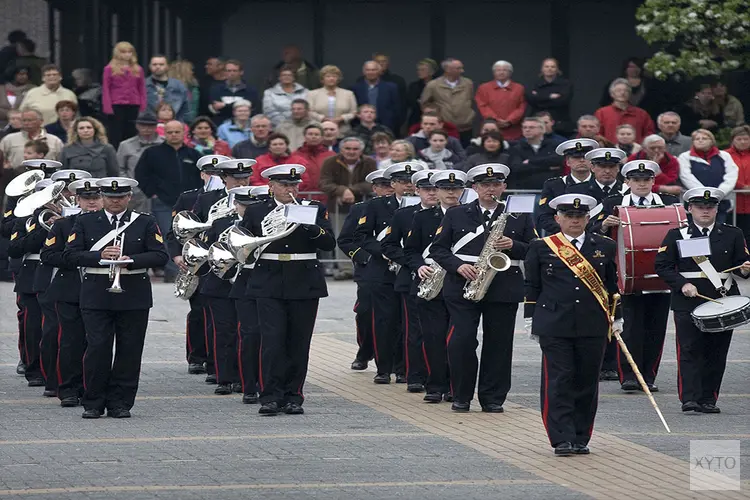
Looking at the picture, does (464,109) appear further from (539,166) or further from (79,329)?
(79,329)

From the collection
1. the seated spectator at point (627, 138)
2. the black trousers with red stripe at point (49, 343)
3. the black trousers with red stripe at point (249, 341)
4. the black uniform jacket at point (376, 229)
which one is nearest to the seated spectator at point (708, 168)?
the seated spectator at point (627, 138)

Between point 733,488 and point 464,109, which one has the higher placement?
A: point 464,109

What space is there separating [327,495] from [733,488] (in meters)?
2.42

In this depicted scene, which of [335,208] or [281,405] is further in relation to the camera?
[335,208]

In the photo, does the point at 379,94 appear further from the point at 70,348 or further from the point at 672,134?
the point at 70,348

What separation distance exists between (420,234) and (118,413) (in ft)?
10.0

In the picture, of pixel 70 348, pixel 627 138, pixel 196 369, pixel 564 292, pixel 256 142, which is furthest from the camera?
pixel 256 142

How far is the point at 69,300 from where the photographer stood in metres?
14.8

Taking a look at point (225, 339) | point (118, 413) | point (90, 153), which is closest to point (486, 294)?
point (225, 339)

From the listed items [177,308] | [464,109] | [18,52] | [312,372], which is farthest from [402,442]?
[18,52]

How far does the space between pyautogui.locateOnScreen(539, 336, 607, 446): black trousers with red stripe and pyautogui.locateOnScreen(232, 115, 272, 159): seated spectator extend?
1036 centimetres

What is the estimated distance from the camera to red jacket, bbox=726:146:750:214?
22.3 meters

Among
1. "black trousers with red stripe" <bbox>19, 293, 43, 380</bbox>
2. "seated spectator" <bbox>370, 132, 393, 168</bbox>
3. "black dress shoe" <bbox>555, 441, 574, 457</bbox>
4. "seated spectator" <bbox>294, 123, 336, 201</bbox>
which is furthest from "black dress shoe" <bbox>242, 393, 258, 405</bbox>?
"seated spectator" <bbox>294, 123, 336, 201</bbox>

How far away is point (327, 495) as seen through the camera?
10.8 meters
